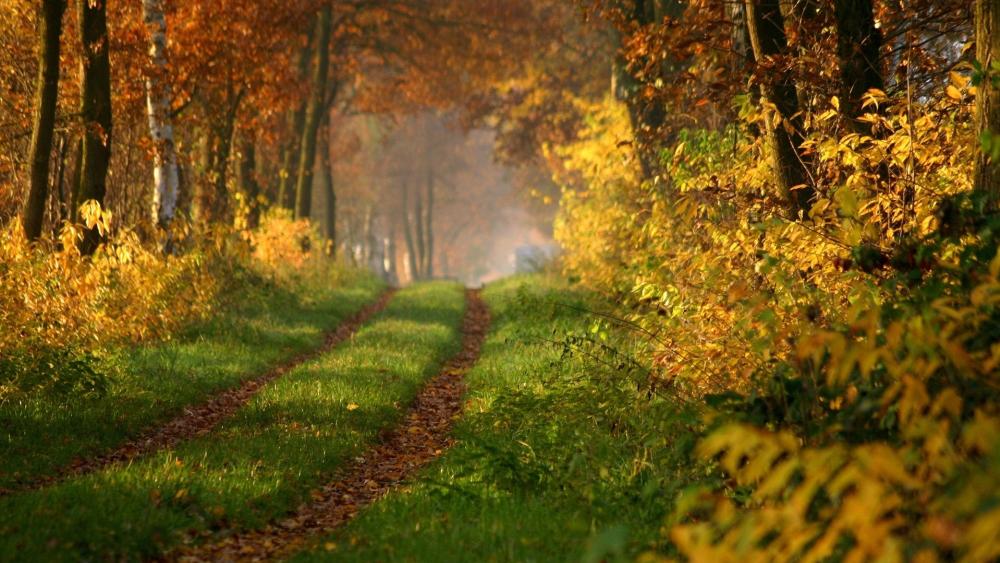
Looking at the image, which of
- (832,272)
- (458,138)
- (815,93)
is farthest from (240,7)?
(458,138)

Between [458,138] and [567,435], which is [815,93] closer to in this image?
[567,435]

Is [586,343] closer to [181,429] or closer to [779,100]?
[779,100]

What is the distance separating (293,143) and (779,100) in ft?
75.9

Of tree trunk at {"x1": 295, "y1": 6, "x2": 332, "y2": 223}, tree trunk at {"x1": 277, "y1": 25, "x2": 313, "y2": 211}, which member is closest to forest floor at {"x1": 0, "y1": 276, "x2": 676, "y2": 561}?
tree trunk at {"x1": 295, "y1": 6, "x2": 332, "y2": 223}

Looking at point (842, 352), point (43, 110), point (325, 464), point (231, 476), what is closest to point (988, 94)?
point (842, 352)

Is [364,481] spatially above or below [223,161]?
below

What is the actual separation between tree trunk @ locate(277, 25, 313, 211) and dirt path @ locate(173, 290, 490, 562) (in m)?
18.1

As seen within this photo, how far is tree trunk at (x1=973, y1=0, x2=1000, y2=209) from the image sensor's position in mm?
6340

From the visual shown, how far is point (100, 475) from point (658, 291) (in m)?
5.26

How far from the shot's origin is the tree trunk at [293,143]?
29.3 m

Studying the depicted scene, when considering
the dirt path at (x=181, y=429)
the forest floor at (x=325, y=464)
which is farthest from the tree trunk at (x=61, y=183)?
the dirt path at (x=181, y=429)

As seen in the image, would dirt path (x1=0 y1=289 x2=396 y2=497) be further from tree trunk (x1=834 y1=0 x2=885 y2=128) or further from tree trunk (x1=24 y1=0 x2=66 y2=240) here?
tree trunk (x1=834 y1=0 x2=885 y2=128)

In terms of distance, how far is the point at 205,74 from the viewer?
713 inches

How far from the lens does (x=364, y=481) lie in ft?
26.4
